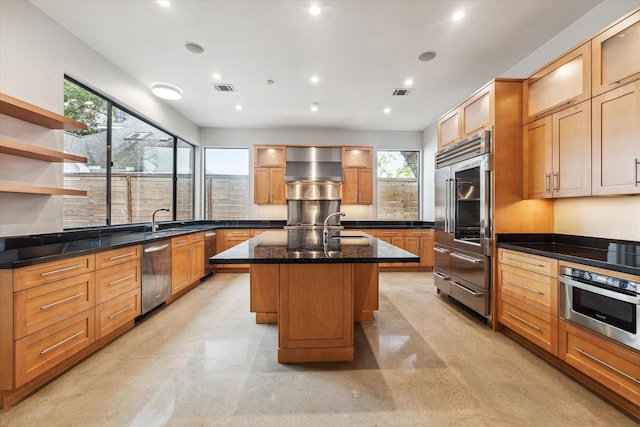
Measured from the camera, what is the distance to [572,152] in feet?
7.27

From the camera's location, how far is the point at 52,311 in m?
1.85

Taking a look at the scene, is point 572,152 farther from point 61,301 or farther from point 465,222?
point 61,301

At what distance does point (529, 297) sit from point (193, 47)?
165 inches

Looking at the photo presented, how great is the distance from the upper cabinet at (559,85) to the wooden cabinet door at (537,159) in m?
0.11

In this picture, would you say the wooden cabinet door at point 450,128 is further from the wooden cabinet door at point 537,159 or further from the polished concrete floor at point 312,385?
the polished concrete floor at point 312,385

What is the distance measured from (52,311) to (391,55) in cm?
390

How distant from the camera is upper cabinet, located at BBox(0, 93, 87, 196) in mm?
1920

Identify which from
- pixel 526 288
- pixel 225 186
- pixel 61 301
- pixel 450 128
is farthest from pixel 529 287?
pixel 225 186

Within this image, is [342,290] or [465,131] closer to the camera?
[342,290]

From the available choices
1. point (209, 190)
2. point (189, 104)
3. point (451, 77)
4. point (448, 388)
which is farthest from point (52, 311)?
point (451, 77)

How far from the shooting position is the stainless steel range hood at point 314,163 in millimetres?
5387

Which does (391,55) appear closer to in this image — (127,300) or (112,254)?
(112,254)

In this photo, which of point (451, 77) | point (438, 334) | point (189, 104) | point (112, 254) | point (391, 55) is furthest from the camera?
point (189, 104)

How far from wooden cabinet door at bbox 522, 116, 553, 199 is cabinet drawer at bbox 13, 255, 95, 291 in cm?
409
